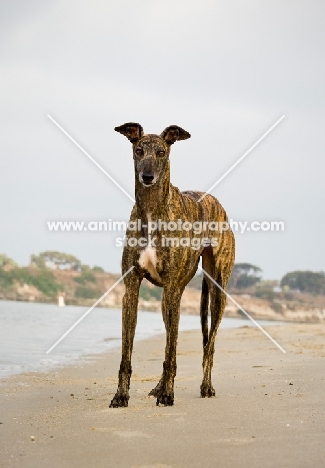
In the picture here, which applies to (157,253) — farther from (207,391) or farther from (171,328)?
(207,391)

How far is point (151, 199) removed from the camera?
763 centimetres

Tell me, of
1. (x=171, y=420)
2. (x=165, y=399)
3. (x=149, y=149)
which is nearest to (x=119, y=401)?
(x=165, y=399)

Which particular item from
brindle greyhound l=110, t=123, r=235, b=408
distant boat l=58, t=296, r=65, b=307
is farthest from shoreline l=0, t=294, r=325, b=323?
brindle greyhound l=110, t=123, r=235, b=408

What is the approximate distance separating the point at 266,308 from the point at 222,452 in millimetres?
34702

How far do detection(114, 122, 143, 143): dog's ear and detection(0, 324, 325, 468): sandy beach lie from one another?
2548mm

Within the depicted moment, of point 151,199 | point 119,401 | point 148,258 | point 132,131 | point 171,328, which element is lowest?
point 119,401

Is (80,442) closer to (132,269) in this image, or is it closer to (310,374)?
(132,269)

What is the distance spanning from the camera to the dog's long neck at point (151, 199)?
25.0ft

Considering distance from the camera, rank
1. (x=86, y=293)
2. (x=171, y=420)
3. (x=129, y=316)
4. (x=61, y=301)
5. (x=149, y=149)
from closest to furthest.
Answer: (x=171, y=420), (x=149, y=149), (x=129, y=316), (x=61, y=301), (x=86, y=293)

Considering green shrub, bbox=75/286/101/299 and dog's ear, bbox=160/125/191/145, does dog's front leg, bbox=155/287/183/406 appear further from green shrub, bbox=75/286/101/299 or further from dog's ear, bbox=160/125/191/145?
green shrub, bbox=75/286/101/299

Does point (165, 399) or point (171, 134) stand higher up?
point (171, 134)

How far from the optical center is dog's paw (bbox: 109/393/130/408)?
7188 millimetres

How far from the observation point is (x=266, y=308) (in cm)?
3931

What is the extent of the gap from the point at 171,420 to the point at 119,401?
1.03 meters
